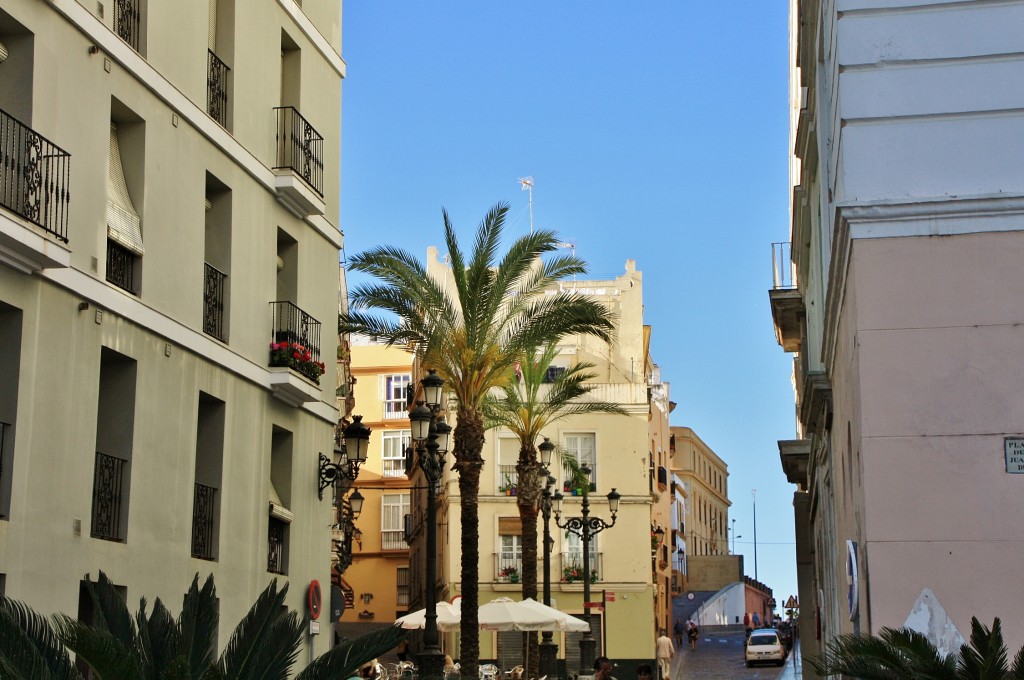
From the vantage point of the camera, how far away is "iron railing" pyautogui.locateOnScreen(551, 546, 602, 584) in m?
53.7

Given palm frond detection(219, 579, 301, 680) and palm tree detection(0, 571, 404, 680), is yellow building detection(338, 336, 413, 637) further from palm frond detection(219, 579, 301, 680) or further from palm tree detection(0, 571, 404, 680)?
palm frond detection(219, 579, 301, 680)

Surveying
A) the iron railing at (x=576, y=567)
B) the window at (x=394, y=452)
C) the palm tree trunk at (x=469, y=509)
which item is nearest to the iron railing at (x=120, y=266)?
the palm tree trunk at (x=469, y=509)

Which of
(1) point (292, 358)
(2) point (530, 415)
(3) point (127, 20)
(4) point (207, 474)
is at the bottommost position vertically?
(4) point (207, 474)

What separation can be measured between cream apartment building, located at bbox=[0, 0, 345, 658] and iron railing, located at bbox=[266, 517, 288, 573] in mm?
35

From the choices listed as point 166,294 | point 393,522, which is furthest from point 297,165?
point 393,522

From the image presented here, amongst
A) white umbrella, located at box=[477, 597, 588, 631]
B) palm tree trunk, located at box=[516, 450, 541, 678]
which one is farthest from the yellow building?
white umbrella, located at box=[477, 597, 588, 631]

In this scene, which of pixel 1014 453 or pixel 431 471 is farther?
pixel 431 471

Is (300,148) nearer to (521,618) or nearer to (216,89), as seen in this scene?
(216,89)

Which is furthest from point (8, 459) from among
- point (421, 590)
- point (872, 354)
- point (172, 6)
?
point (421, 590)

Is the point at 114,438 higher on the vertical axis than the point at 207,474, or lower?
higher

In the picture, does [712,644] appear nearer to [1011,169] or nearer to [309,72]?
[309,72]

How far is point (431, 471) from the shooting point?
21922 millimetres

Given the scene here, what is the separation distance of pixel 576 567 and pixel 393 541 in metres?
15.2

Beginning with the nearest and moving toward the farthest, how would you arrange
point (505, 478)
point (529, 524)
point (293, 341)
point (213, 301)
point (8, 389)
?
1. point (8, 389)
2. point (213, 301)
3. point (293, 341)
4. point (529, 524)
5. point (505, 478)
